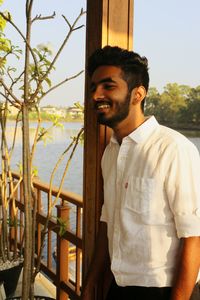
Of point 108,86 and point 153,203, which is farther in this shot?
point 108,86

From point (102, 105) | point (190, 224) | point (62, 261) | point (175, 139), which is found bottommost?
point (62, 261)

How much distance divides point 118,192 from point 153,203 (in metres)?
0.18

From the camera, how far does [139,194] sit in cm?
114

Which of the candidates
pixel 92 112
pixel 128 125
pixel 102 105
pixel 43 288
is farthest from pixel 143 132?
pixel 43 288

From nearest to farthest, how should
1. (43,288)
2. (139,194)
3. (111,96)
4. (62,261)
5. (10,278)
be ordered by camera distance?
(139,194) < (111,96) < (62,261) < (10,278) < (43,288)

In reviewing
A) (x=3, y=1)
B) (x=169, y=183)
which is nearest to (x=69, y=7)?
(x=3, y=1)

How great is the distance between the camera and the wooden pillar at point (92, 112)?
4.96 feet

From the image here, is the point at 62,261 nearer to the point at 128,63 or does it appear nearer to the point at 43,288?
the point at 43,288

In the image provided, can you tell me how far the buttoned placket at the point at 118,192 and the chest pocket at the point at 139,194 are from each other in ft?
0.20

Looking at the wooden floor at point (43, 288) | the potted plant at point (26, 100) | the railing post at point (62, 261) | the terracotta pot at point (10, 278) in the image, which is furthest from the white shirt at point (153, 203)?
the wooden floor at point (43, 288)

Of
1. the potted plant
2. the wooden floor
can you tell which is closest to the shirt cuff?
the potted plant

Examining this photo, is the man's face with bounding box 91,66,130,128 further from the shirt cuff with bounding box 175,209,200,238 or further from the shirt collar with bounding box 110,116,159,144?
the shirt cuff with bounding box 175,209,200,238

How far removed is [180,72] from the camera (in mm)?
2025

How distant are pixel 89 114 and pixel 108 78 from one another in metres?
0.40
